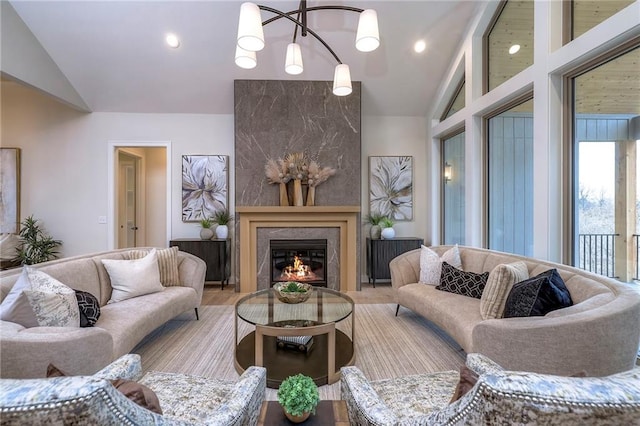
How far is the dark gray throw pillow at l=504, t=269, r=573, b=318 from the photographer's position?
1.83m

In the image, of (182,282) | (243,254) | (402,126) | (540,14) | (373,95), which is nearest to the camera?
(540,14)

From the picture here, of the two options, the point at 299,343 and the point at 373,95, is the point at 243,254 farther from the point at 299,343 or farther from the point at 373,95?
the point at 373,95

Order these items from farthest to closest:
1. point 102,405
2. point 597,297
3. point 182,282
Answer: point 182,282, point 597,297, point 102,405

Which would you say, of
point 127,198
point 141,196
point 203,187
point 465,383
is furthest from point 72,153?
point 465,383

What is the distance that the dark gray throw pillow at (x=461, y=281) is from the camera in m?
2.74

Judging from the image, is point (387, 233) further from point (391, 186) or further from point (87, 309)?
point (87, 309)

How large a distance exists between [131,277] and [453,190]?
4459mm

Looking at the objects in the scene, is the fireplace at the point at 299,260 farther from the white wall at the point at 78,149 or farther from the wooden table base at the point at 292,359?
the wooden table base at the point at 292,359

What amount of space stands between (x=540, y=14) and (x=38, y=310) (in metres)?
4.67

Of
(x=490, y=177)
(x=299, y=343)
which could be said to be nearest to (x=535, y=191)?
(x=490, y=177)

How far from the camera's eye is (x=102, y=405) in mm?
580

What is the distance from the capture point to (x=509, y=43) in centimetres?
337

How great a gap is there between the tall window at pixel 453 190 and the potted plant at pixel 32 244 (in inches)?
255

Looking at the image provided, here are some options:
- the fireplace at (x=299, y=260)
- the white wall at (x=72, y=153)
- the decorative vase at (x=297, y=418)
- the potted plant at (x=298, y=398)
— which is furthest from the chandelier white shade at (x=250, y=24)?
the white wall at (x=72, y=153)
